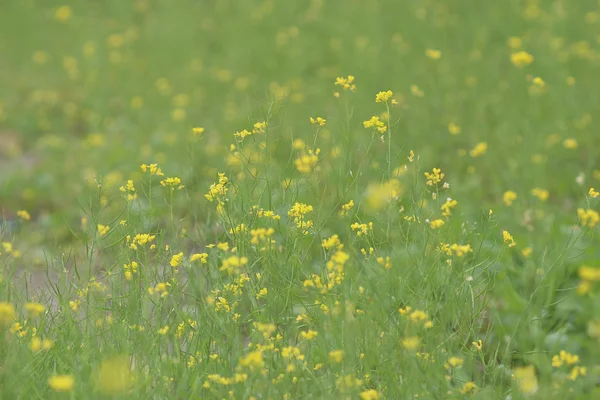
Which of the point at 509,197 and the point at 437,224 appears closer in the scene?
the point at 437,224

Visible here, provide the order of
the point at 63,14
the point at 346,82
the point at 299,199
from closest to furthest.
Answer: the point at 346,82 → the point at 299,199 → the point at 63,14

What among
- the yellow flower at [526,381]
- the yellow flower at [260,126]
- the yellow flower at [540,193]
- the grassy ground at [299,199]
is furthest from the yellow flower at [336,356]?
the yellow flower at [540,193]

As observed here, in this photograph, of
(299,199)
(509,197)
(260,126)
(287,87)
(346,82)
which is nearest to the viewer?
(260,126)

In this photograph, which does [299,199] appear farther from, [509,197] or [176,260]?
[176,260]

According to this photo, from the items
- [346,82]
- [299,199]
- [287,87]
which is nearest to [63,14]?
[287,87]

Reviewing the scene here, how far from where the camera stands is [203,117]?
5.68m

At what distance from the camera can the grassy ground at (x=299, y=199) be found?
227 centimetres

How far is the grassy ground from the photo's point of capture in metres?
2.27

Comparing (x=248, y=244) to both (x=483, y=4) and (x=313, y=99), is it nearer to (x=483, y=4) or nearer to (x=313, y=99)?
(x=313, y=99)

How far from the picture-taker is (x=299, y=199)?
3.99 m

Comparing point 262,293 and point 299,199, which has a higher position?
point 262,293

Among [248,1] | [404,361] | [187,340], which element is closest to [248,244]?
[187,340]

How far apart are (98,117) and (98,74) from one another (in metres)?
0.77

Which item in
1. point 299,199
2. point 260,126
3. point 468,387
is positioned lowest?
point 299,199
